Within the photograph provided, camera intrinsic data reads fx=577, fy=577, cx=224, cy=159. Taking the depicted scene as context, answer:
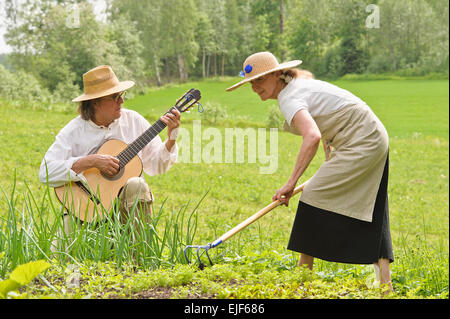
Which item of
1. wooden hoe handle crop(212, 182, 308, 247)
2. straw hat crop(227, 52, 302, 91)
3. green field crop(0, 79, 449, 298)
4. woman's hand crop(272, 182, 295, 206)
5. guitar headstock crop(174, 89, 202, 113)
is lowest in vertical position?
green field crop(0, 79, 449, 298)

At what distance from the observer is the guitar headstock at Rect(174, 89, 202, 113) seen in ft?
11.2

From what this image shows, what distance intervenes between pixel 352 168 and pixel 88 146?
5.38ft

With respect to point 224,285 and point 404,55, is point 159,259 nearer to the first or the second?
point 224,285

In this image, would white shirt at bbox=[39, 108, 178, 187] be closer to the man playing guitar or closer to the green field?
the man playing guitar

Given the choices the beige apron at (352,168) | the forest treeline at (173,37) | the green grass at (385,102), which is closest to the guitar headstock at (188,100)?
the beige apron at (352,168)

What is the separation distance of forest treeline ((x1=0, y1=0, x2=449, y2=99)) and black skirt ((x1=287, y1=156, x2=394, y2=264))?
486cm

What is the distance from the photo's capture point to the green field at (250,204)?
2580 millimetres

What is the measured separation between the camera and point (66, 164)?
347 cm

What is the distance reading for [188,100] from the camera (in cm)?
344

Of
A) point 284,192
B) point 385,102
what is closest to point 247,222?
point 284,192

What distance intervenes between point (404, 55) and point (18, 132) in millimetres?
8134

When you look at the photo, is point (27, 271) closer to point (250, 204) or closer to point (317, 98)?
point (317, 98)

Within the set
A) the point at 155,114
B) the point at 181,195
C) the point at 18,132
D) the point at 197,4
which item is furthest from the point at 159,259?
the point at 197,4

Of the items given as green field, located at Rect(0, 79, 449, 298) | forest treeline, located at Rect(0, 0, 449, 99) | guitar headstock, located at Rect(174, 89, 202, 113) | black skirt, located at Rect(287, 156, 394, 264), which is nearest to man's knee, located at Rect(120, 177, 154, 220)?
green field, located at Rect(0, 79, 449, 298)
